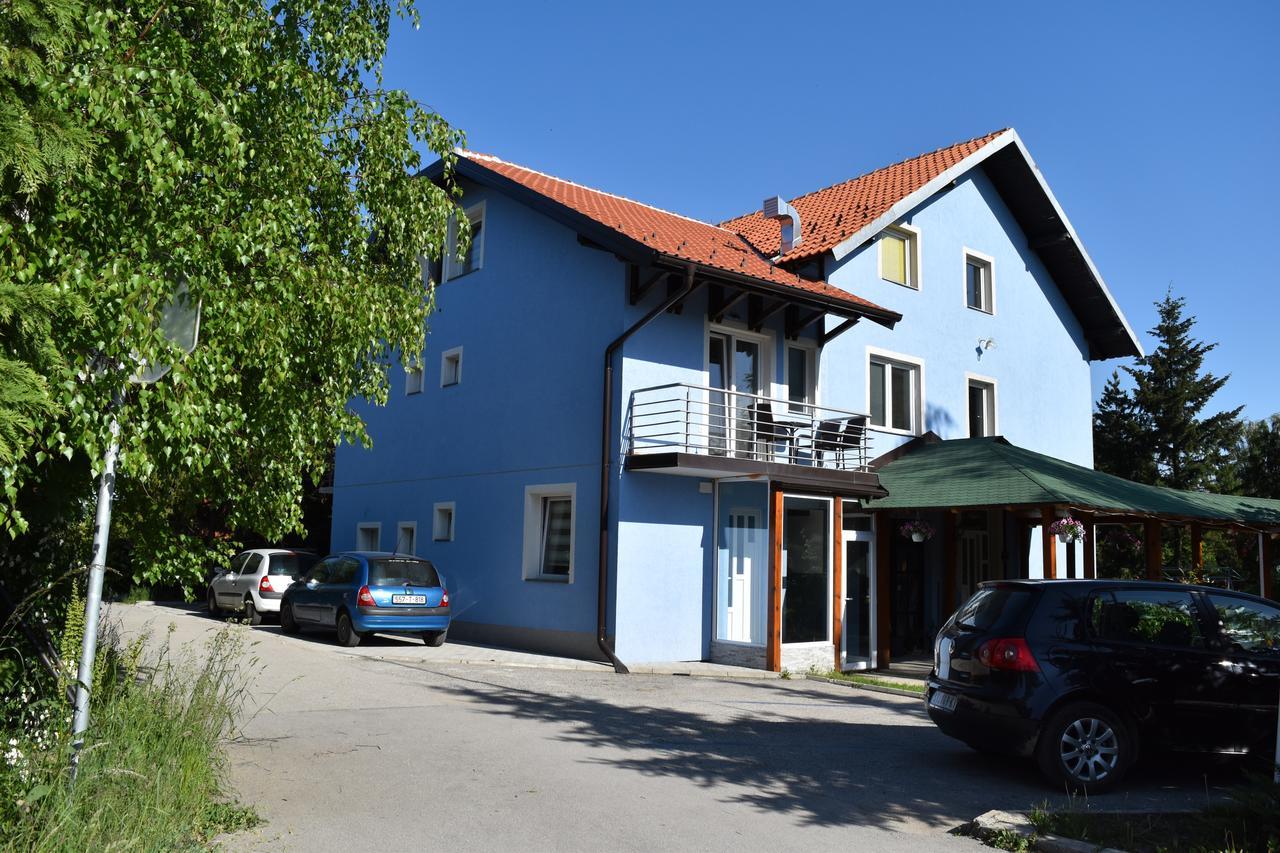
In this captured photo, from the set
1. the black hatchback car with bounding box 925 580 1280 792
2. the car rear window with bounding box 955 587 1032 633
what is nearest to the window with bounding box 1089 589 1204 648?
the black hatchback car with bounding box 925 580 1280 792

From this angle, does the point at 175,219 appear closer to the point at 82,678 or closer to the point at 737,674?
the point at 82,678

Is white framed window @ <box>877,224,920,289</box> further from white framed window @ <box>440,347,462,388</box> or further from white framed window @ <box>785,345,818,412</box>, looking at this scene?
white framed window @ <box>440,347,462,388</box>

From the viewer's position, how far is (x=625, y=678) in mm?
14680

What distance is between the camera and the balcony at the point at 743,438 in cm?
1602

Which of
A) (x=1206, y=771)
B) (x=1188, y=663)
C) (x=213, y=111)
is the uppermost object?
(x=213, y=111)

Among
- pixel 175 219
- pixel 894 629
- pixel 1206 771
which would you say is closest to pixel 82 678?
pixel 175 219

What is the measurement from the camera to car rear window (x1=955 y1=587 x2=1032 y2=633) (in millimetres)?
8406

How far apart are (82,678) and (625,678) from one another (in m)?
10.0

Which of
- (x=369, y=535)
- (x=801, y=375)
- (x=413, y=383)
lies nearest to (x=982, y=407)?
(x=801, y=375)

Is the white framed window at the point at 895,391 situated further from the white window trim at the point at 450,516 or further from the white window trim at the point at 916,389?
the white window trim at the point at 450,516

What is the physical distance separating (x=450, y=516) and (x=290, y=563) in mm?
3385

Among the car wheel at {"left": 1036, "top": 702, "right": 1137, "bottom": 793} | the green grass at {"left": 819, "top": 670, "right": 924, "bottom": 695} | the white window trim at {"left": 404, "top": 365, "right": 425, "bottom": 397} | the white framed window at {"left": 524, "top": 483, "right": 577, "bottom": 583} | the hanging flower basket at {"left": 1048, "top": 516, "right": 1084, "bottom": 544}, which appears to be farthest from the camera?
the white window trim at {"left": 404, "top": 365, "right": 425, "bottom": 397}

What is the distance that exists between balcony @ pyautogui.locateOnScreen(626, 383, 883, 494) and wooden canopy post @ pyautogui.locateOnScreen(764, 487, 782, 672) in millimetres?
472

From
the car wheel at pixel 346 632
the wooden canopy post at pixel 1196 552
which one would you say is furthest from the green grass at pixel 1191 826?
the wooden canopy post at pixel 1196 552
